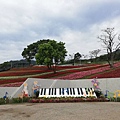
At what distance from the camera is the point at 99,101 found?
40.5ft

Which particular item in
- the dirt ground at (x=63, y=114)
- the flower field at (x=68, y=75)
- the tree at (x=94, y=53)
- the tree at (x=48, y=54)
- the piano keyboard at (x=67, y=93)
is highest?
the tree at (x=94, y=53)

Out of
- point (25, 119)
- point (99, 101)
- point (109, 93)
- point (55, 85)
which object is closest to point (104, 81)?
point (109, 93)

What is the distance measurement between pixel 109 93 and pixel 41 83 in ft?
20.3

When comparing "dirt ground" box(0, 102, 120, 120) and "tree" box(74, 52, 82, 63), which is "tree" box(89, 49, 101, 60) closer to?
"tree" box(74, 52, 82, 63)

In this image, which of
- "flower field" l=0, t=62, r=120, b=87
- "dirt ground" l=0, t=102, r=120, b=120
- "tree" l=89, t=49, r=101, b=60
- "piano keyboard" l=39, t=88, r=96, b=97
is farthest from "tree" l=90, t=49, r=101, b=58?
"dirt ground" l=0, t=102, r=120, b=120

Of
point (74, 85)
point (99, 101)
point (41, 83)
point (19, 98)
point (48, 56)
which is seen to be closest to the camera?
point (99, 101)

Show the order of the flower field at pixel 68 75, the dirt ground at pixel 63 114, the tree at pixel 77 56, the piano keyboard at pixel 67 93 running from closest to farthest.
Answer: the dirt ground at pixel 63 114 < the piano keyboard at pixel 67 93 < the flower field at pixel 68 75 < the tree at pixel 77 56

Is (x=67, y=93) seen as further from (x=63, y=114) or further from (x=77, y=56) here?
(x=77, y=56)

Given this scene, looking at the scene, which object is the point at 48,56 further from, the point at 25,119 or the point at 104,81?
the point at 25,119

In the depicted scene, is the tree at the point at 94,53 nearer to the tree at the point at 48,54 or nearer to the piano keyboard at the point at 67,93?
the tree at the point at 48,54

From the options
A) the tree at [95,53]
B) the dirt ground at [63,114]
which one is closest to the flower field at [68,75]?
the dirt ground at [63,114]

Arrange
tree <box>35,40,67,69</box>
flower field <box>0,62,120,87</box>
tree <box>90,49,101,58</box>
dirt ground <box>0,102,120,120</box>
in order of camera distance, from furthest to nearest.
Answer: tree <box>90,49,101,58</box> < tree <box>35,40,67,69</box> < flower field <box>0,62,120,87</box> < dirt ground <box>0,102,120,120</box>

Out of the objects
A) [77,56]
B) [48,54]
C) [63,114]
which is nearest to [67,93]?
[63,114]

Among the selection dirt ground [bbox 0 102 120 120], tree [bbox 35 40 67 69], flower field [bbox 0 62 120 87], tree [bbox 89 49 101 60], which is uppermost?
tree [bbox 89 49 101 60]
